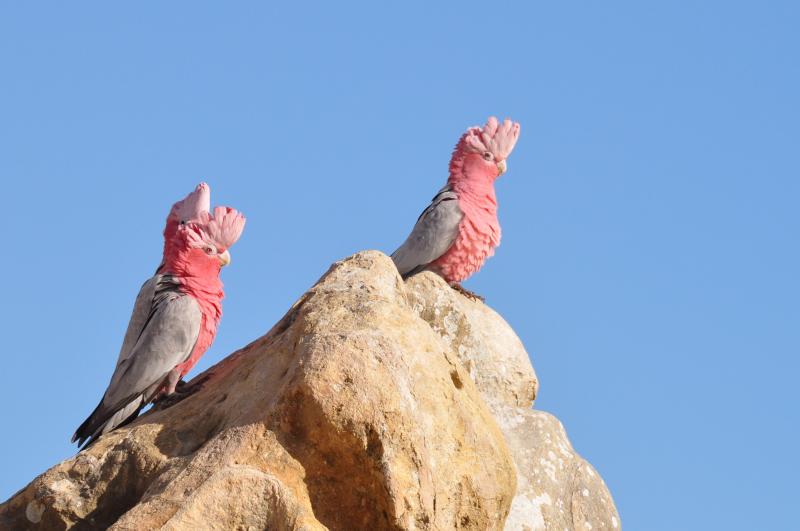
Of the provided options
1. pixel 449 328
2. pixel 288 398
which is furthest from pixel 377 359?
pixel 449 328

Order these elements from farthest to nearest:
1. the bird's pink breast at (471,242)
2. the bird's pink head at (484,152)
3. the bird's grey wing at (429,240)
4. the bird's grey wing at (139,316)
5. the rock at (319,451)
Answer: the bird's pink head at (484,152), the bird's pink breast at (471,242), the bird's grey wing at (429,240), the bird's grey wing at (139,316), the rock at (319,451)

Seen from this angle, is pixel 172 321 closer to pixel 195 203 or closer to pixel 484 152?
pixel 195 203

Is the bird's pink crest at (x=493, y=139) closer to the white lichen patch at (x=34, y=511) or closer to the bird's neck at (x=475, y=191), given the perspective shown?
the bird's neck at (x=475, y=191)

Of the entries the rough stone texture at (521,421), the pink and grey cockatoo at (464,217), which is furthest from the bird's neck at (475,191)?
the rough stone texture at (521,421)

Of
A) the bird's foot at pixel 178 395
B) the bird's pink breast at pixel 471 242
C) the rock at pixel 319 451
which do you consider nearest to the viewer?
the rock at pixel 319 451

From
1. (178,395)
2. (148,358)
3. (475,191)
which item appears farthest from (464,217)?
(178,395)

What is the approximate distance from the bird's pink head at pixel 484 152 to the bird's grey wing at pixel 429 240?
59cm

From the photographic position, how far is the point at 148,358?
9094 mm

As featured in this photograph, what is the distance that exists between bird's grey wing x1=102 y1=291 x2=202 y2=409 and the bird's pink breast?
155 inches

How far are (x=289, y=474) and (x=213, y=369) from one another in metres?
2.78

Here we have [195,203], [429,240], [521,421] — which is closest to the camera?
[521,421]

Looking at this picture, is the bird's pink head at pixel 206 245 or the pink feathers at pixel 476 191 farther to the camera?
the pink feathers at pixel 476 191

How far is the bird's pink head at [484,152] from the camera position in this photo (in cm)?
1315

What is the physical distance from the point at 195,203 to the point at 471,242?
3.47m
